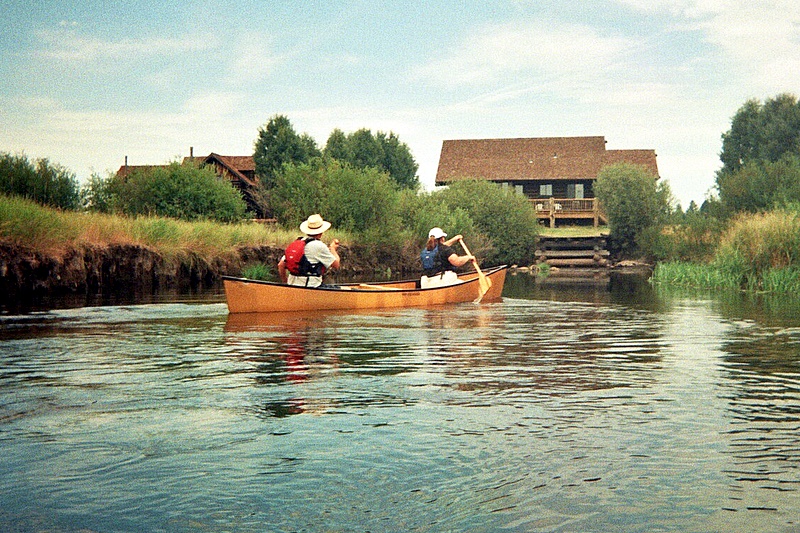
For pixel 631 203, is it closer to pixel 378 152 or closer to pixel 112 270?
pixel 378 152

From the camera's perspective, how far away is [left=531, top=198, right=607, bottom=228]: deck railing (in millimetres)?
61312

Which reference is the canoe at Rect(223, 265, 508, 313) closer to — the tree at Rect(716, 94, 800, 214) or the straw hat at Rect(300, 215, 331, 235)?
the straw hat at Rect(300, 215, 331, 235)

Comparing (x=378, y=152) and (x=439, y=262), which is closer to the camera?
(x=439, y=262)

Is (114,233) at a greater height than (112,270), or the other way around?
(114,233)

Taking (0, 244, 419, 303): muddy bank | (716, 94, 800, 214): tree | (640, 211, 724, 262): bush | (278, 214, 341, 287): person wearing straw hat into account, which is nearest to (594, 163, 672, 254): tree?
(716, 94, 800, 214): tree

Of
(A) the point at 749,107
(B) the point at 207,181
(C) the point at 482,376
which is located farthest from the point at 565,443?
(A) the point at 749,107

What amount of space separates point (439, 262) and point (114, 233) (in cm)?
932

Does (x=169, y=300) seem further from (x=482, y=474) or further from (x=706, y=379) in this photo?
(x=482, y=474)

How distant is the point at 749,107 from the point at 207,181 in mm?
50773

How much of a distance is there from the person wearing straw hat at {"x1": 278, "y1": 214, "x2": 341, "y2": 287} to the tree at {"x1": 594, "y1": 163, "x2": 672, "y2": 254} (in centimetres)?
3716

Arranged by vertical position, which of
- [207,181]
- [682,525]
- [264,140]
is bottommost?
[682,525]

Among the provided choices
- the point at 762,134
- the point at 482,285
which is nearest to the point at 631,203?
the point at 762,134

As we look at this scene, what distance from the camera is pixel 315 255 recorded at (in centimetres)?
1727

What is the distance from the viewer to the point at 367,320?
16469mm
